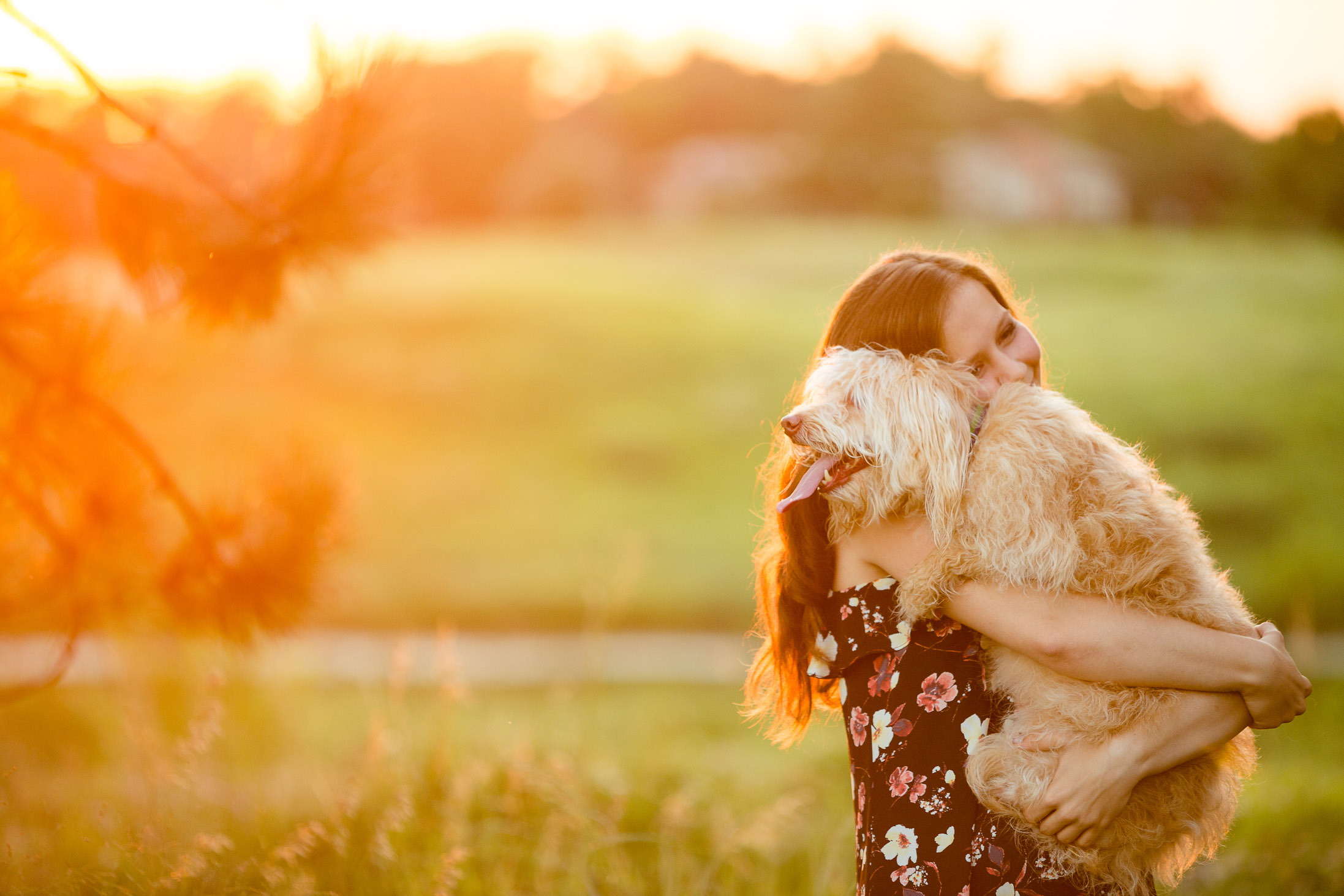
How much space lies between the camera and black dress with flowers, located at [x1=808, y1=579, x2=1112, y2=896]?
1.88 meters

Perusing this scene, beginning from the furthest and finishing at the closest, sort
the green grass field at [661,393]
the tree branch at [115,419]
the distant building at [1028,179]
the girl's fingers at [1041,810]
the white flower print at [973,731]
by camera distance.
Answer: the distant building at [1028,179], the green grass field at [661,393], the tree branch at [115,419], the white flower print at [973,731], the girl's fingers at [1041,810]

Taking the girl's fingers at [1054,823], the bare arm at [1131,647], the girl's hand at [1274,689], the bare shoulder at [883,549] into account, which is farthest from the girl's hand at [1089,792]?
the bare shoulder at [883,549]

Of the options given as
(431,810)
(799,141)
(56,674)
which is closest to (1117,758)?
(56,674)

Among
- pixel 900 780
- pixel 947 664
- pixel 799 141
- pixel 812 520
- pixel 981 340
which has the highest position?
pixel 799 141

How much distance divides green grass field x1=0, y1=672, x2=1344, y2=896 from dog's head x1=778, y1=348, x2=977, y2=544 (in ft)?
5.14

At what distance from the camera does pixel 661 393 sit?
2061cm

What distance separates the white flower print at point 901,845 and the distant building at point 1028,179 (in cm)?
2594

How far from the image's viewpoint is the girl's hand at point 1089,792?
1816mm

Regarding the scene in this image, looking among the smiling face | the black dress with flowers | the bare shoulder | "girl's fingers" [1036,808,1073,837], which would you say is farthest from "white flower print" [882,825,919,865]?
the smiling face

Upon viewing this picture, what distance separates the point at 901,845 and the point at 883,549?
0.59 m

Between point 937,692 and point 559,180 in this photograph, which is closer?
point 937,692

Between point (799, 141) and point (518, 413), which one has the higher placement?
point (799, 141)

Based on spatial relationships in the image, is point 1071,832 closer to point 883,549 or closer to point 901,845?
point 901,845

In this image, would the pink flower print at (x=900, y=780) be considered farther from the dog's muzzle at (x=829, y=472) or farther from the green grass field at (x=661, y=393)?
the green grass field at (x=661, y=393)
